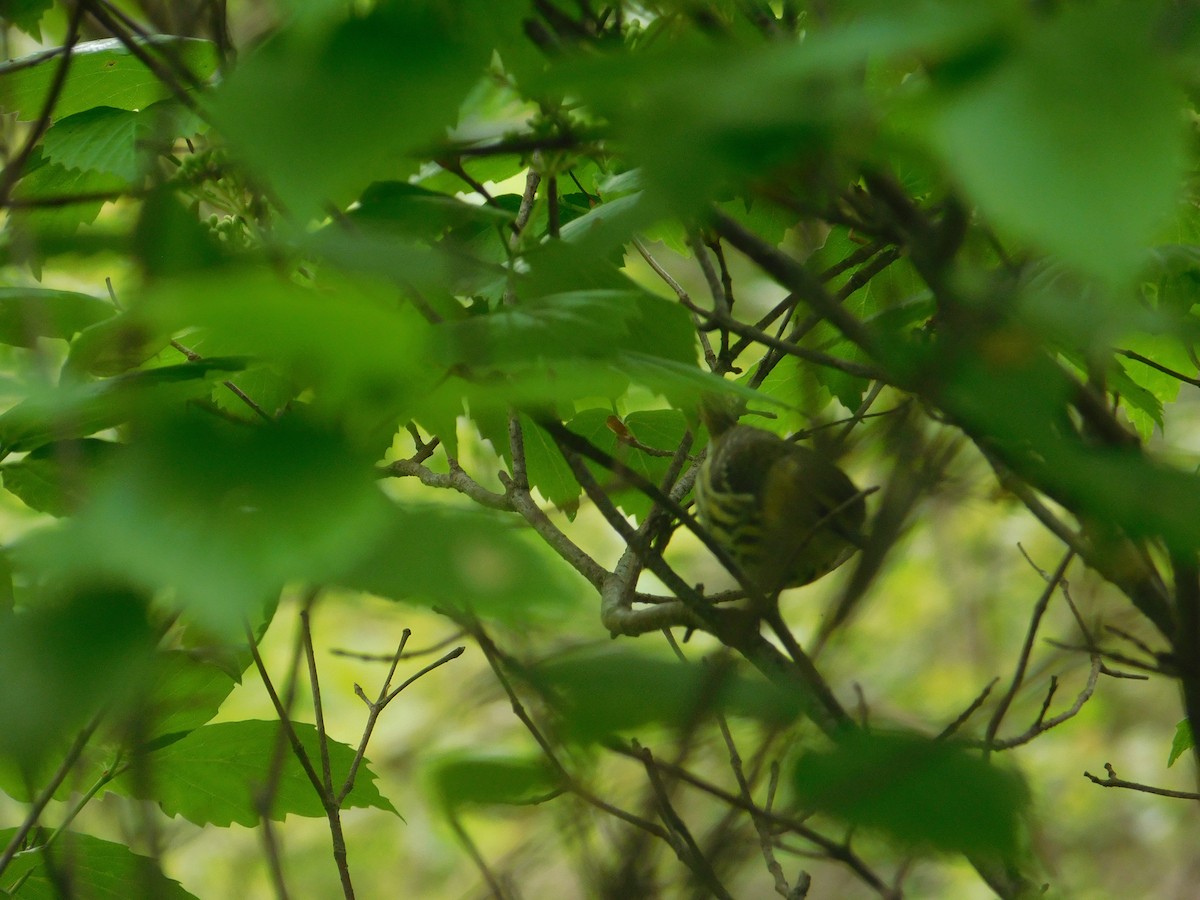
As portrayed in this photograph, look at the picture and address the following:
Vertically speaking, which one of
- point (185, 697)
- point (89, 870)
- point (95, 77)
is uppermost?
point (95, 77)

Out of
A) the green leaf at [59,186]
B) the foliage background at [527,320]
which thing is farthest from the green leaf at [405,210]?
the green leaf at [59,186]

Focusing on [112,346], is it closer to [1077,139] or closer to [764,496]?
[1077,139]

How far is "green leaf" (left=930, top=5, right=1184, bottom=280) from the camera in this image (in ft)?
1.07

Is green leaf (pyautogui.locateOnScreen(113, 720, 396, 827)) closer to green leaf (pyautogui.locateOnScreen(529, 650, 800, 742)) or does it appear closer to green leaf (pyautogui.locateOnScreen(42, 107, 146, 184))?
green leaf (pyautogui.locateOnScreen(42, 107, 146, 184))

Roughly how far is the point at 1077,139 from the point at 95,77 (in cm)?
116

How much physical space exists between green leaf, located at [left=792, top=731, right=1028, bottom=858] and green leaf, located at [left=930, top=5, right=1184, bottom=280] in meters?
0.23

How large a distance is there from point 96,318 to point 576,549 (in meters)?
0.71

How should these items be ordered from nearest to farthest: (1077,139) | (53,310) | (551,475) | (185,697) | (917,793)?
(1077,139)
(917,793)
(53,310)
(185,697)
(551,475)

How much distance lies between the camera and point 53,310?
833 mm

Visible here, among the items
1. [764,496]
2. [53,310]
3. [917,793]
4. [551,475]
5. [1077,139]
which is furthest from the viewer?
[551,475]

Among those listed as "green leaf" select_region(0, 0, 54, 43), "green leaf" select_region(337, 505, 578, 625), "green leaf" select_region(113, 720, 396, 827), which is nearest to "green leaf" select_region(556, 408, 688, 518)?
"green leaf" select_region(113, 720, 396, 827)

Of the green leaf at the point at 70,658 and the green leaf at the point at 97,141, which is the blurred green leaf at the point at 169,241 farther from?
the green leaf at the point at 97,141

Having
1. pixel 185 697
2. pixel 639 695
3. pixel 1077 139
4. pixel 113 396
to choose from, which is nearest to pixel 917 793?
pixel 639 695

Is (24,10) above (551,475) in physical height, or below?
above
